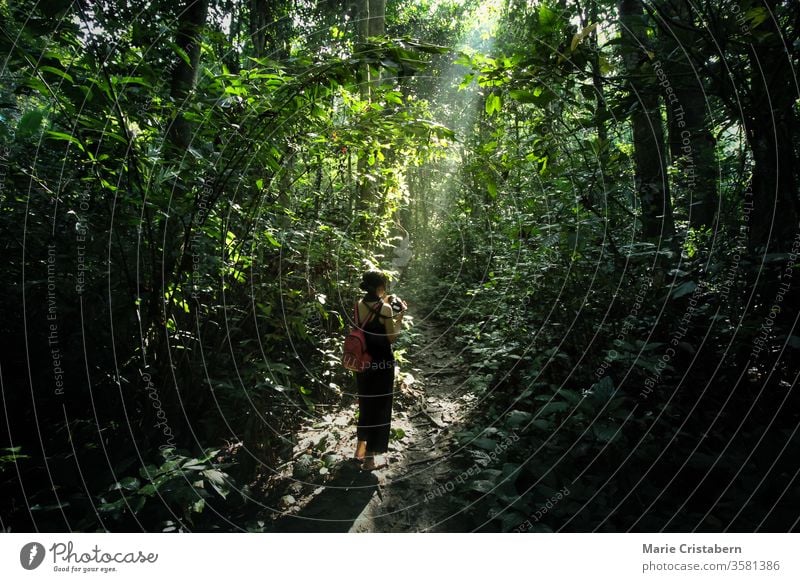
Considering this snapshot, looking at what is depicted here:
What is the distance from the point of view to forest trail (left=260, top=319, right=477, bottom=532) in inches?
125

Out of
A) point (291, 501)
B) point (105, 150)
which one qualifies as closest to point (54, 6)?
point (105, 150)

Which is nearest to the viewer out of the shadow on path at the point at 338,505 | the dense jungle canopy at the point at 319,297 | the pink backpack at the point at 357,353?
the dense jungle canopy at the point at 319,297

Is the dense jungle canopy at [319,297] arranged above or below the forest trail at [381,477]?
above

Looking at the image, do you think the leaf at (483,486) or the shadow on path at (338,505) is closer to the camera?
the leaf at (483,486)

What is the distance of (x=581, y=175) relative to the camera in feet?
12.6

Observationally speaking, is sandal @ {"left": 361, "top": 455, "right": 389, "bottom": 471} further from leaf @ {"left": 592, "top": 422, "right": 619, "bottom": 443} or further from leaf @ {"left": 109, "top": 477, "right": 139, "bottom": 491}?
leaf @ {"left": 109, "top": 477, "right": 139, "bottom": 491}

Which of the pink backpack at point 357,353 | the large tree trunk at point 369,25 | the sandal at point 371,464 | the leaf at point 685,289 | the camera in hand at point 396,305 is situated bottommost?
the sandal at point 371,464

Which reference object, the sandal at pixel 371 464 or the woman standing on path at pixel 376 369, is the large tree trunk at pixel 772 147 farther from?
the sandal at pixel 371 464

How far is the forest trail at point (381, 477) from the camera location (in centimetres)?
317

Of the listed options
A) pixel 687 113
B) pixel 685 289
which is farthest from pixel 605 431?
pixel 687 113

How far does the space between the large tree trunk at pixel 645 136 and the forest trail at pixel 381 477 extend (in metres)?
2.85

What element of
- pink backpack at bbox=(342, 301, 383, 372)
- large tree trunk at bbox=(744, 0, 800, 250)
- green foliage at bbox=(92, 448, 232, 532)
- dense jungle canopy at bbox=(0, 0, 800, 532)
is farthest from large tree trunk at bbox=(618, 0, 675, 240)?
green foliage at bbox=(92, 448, 232, 532)

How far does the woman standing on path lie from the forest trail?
0.65 feet

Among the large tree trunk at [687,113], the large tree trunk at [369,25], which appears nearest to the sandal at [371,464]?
the large tree trunk at [687,113]
